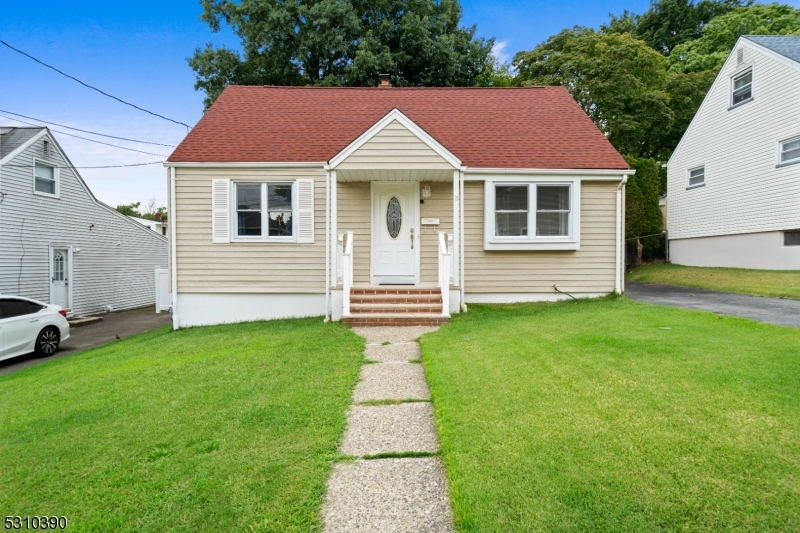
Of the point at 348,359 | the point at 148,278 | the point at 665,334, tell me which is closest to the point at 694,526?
the point at 348,359

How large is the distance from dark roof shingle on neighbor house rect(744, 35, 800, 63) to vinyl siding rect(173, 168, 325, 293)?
15166 mm

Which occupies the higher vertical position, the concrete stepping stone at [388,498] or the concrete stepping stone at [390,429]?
the concrete stepping stone at [390,429]

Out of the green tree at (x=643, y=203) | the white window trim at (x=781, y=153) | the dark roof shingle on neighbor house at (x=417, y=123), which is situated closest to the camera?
the dark roof shingle on neighbor house at (x=417, y=123)

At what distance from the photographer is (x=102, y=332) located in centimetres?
1342

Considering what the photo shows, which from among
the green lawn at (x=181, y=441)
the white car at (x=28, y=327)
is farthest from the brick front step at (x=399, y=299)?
the white car at (x=28, y=327)

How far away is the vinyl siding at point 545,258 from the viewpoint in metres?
10.1

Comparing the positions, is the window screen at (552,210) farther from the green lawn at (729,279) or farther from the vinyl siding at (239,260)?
the green lawn at (729,279)

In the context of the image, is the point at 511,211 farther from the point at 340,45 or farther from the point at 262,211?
the point at 340,45

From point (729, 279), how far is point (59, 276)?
21.9 meters

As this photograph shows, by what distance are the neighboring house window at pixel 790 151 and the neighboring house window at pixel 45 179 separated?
78.8ft

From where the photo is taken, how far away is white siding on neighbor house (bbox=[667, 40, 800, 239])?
13891 millimetres

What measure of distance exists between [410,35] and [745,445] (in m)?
23.1

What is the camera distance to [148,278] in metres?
21.3

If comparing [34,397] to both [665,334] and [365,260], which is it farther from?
[665,334]
